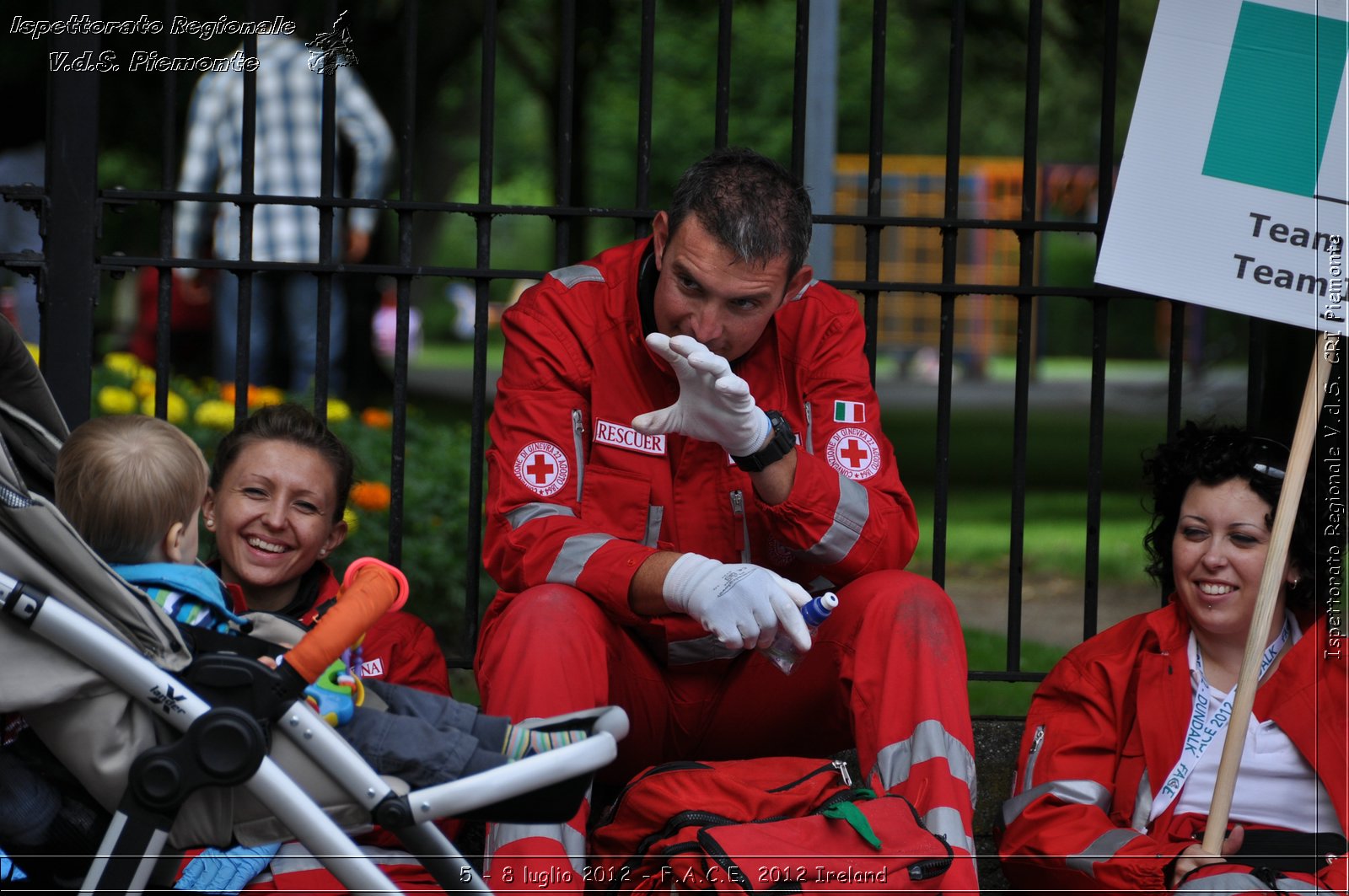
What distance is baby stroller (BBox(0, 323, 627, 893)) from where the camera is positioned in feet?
7.54

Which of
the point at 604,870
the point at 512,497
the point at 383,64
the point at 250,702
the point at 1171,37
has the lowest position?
the point at 604,870

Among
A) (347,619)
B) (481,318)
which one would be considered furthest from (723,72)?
(347,619)

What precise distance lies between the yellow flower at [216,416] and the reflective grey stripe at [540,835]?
3.09 m

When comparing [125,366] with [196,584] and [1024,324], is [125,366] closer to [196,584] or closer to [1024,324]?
[1024,324]

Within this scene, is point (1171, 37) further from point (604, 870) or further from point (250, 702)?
point (250, 702)

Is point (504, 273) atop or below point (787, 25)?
below

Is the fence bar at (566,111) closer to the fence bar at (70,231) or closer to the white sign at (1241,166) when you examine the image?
the fence bar at (70,231)

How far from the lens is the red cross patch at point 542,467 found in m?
3.18

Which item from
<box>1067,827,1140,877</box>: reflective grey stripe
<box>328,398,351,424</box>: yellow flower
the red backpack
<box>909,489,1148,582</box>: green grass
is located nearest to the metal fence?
<box>1067,827,1140,877</box>: reflective grey stripe

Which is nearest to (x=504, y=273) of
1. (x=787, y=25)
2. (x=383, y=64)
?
(x=383, y=64)

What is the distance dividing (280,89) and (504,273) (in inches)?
143

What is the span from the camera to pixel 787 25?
24.0m

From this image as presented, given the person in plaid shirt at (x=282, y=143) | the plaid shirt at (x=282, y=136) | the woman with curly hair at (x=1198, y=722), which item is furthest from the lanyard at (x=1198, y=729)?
the plaid shirt at (x=282, y=136)

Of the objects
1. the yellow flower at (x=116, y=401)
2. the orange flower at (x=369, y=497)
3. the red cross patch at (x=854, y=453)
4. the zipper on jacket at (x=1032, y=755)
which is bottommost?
the zipper on jacket at (x=1032, y=755)
